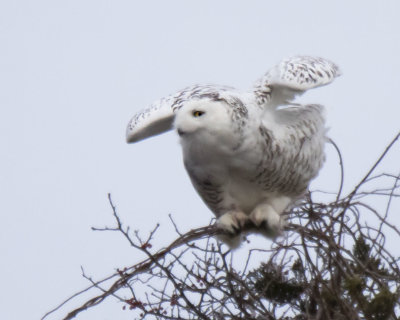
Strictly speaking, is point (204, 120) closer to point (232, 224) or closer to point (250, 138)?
point (250, 138)

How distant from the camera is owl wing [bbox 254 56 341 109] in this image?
4.50 metres

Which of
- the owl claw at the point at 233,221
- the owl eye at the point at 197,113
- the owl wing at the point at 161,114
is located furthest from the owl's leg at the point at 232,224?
the owl eye at the point at 197,113

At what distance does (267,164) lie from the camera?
4.25 metres

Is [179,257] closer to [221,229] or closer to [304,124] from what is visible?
[221,229]

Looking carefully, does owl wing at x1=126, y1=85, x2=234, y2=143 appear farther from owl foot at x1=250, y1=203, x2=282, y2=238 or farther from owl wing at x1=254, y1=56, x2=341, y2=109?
owl foot at x1=250, y1=203, x2=282, y2=238

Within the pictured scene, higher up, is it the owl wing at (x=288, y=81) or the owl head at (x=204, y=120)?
the owl wing at (x=288, y=81)

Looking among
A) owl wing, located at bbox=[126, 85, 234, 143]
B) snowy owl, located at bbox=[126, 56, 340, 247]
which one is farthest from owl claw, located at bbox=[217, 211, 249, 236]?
owl wing, located at bbox=[126, 85, 234, 143]

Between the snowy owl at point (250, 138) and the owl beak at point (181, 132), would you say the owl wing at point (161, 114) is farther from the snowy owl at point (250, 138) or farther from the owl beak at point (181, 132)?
the owl beak at point (181, 132)

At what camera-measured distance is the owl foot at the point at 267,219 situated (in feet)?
14.6

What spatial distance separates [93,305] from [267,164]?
103 cm

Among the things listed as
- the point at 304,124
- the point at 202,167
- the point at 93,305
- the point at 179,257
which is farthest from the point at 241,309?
the point at 304,124

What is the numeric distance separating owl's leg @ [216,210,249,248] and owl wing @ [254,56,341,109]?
53 cm

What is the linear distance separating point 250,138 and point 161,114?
0.48m

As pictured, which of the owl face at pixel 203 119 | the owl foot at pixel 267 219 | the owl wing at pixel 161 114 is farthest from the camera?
the owl foot at pixel 267 219
